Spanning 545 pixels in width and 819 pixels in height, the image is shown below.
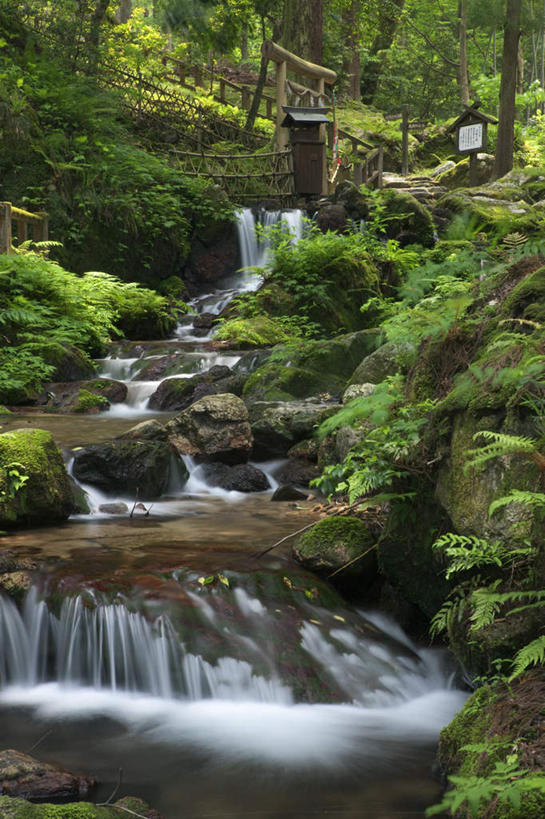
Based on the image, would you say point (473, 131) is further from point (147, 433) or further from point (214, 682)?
point (214, 682)

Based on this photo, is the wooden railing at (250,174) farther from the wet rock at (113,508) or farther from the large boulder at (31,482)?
the large boulder at (31,482)

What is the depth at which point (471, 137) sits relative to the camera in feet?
72.1

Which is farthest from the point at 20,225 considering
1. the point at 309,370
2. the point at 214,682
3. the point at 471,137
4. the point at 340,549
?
the point at 471,137

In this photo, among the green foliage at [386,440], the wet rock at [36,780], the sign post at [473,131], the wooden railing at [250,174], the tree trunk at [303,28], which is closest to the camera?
the wet rock at [36,780]

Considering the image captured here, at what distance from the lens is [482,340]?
5082 mm

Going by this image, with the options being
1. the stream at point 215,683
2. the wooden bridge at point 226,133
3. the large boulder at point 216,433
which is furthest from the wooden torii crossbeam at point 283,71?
the stream at point 215,683

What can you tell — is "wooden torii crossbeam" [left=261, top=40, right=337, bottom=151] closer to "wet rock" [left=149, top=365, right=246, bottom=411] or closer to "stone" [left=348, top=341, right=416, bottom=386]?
"wet rock" [left=149, top=365, right=246, bottom=411]

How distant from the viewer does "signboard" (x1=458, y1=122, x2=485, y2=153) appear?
21703 millimetres

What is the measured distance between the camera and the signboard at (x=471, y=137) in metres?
21.7

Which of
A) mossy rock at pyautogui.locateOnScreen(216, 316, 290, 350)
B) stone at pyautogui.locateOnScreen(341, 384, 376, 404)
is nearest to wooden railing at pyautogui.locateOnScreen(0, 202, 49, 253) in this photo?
mossy rock at pyautogui.locateOnScreen(216, 316, 290, 350)

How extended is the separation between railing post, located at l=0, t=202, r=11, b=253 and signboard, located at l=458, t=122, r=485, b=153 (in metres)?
13.7

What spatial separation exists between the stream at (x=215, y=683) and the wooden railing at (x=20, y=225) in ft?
29.8

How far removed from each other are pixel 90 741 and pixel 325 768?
1.26 metres

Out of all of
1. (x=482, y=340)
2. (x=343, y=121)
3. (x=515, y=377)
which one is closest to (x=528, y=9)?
(x=343, y=121)
